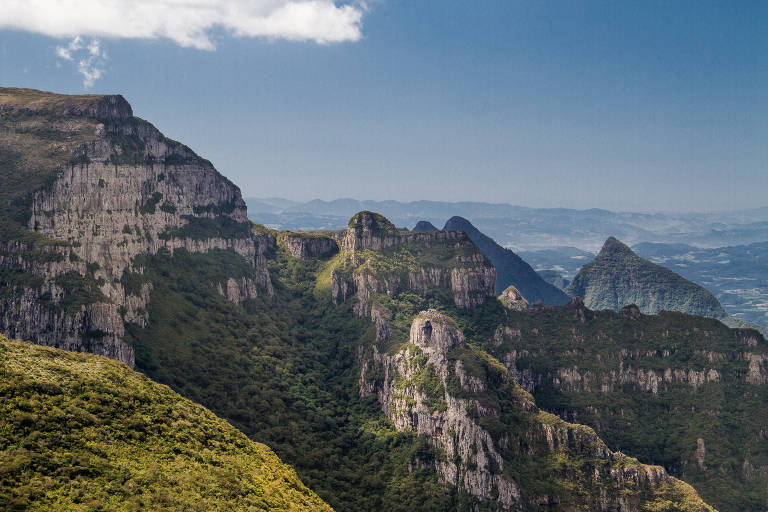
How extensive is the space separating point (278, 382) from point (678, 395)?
377 ft

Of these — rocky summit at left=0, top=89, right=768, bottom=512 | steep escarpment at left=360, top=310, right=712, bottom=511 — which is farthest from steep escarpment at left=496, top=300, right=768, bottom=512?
steep escarpment at left=360, top=310, right=712, bottom=511

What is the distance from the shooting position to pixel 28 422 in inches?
2371

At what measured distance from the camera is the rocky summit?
75750mm

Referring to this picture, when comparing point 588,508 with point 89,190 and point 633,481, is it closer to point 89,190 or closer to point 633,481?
point 633,481

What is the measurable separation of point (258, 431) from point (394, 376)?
129 ft

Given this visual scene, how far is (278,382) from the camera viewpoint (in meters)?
160

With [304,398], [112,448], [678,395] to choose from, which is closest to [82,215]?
[304,398]

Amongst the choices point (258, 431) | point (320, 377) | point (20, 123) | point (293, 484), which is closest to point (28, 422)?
point (293, 484)

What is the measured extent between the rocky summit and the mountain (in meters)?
0.34

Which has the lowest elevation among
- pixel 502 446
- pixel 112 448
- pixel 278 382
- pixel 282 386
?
pixel 502 446

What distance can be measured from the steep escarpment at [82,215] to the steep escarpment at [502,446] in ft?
222

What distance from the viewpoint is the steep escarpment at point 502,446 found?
12475 cm

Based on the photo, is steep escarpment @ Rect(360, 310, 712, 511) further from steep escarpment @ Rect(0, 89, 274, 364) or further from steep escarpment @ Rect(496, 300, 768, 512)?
steep escarpment @ Rect(0, 89, 274, 364)

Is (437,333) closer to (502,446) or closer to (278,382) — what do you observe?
(502,446)
